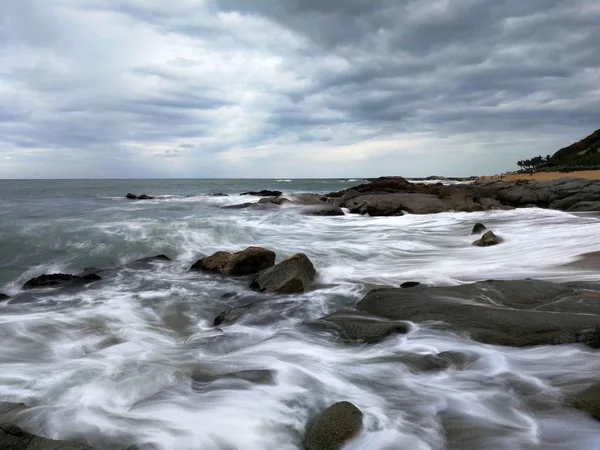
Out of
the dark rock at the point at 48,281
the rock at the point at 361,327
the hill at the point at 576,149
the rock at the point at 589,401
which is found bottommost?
the dark rock at the point at 48,281

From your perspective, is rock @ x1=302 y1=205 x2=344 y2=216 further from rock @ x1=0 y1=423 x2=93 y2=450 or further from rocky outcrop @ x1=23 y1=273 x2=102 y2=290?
rock @ x1=0 y1=423 x2=93 y2=450

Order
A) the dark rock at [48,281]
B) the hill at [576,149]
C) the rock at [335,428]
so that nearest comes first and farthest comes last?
the rock at [335,428] < the dark rock at [48,281] < the hill at [576,149]

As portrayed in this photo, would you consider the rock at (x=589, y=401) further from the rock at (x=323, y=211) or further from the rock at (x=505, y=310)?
the rock at (x=323, y=211)

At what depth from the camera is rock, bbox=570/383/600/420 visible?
2.88m

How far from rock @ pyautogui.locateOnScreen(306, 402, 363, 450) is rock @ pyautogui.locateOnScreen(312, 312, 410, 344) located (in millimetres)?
1637

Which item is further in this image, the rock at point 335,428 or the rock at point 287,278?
the rock at point 287,278

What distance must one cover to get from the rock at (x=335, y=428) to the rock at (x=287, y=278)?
3.85m

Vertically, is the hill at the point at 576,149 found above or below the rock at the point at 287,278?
above

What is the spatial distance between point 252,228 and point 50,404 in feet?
37.8

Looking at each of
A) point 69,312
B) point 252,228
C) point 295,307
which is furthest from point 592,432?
point 252,228

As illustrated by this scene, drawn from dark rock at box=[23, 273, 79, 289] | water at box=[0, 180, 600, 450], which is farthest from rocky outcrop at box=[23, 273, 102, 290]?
water at box=[0, 180, 600, 450]

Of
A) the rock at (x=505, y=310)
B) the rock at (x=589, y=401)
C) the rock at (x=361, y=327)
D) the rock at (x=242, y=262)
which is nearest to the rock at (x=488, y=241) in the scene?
the rock at (x=505, y=310)

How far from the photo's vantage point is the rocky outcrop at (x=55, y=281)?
26.0 ft

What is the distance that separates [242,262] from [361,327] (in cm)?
405
